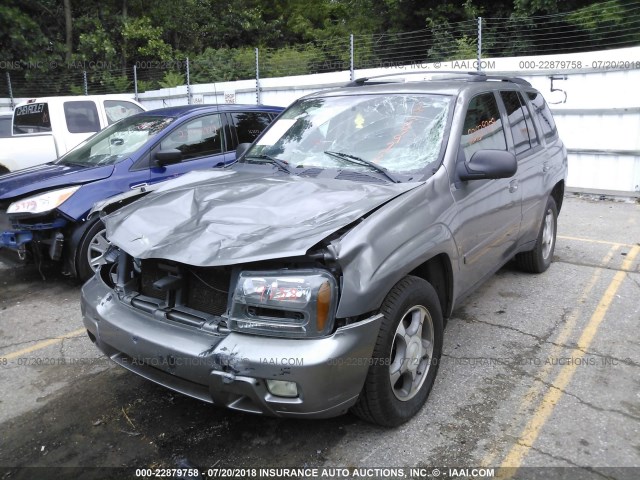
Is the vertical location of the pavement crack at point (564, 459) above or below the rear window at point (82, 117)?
below

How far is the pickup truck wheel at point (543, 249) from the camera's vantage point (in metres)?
5.12

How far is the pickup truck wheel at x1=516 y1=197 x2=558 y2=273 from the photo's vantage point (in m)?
5.12

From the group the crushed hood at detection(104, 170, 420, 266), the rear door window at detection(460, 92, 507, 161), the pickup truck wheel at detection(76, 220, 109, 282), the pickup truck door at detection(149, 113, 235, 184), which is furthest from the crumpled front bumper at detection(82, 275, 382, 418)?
the pickup truck door at detection(149, 113, 235, 184)

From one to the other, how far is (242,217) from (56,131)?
755cm

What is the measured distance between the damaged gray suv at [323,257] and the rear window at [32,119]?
6.11m

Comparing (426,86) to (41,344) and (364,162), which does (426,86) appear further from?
(41,344)

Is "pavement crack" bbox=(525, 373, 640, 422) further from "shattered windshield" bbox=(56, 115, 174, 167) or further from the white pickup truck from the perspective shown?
the white pickup truck

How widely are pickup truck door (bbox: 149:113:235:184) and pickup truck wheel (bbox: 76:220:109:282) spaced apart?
2.70 ft

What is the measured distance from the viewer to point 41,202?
4.87 meters

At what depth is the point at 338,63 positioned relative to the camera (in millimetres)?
14984

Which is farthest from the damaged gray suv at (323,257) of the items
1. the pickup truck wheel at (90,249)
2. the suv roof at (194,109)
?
the suv roof at (194,109)

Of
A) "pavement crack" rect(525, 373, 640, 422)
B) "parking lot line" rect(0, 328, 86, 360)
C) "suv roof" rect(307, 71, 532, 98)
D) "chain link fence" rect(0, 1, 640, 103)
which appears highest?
→ "chain link fence" rect(0, 1, 640, 103)

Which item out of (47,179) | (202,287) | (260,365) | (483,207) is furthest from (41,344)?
(483,207)

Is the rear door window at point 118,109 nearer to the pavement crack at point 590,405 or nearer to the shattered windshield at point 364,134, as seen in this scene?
the shattered windshield at point 364,134
